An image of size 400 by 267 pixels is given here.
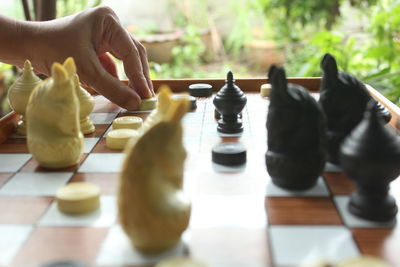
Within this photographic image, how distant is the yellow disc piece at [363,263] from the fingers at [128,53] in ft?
3.80

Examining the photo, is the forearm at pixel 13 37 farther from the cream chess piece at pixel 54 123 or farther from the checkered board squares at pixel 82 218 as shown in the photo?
the checkered board squares at pixel 82 218

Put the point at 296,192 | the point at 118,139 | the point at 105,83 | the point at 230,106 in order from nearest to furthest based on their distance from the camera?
the point at 296,192, the point at 118,139, the point at 230,106, the point at 105,83

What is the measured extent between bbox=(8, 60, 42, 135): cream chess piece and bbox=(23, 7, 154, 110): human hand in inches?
8.2

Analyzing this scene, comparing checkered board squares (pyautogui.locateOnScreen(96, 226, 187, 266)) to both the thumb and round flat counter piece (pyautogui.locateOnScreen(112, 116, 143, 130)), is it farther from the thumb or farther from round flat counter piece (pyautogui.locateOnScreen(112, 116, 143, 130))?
the thumb

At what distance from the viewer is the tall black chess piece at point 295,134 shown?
3.48 feet

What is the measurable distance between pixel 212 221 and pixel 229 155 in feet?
0.98

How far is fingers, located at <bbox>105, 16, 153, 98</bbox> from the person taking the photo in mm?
1778

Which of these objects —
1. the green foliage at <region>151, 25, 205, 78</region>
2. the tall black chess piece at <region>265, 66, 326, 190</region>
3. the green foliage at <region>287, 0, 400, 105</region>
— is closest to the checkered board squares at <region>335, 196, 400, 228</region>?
the tall black chess piece at <region>265, 66, 326, 190</region>

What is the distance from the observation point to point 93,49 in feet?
5.59

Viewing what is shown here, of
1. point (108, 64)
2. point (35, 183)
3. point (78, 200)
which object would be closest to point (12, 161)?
point (35, 183)

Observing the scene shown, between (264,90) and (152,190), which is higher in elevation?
(152,190)

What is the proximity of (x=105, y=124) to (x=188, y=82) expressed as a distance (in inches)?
21.2

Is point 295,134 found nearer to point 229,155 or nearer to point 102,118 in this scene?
point 229,155

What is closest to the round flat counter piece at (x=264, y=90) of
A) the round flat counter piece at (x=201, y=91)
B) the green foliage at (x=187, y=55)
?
the round flat counter piece at (x=201, y=91)
